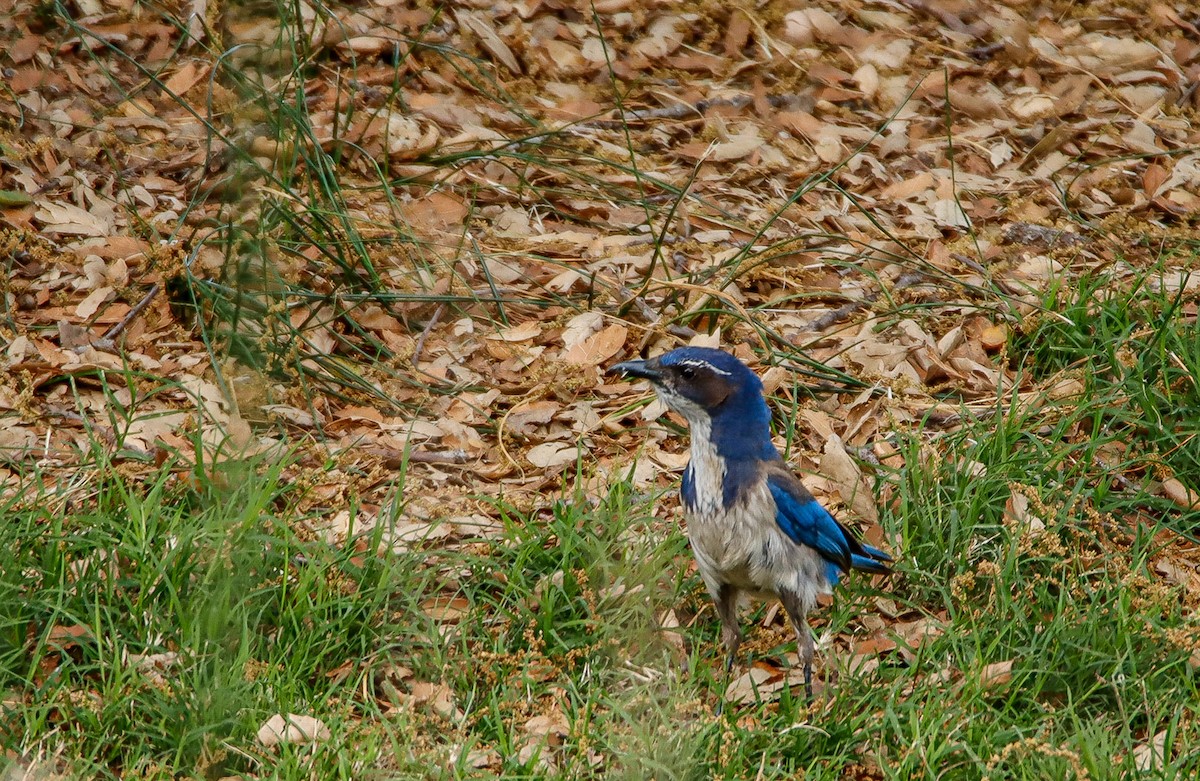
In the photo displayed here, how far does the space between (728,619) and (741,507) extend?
1.43 feet

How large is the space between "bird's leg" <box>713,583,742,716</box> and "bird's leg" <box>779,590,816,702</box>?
0.55ft

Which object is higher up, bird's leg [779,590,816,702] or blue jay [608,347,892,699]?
blue jay [608,347,892,699]

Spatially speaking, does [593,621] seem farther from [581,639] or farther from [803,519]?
[803,519]

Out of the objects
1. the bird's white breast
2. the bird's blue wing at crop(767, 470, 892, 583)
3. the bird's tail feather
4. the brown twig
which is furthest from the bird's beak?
the brown twig

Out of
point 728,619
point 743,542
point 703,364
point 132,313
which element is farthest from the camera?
point 132,313

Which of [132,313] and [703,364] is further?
[132,313]

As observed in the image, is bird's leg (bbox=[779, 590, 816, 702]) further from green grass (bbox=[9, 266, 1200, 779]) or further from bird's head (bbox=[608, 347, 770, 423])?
bird's head (bbox=[608, 347, 770, 423])

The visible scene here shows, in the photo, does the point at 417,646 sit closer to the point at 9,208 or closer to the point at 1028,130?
the point at 9,208

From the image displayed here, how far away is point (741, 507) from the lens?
400 cm

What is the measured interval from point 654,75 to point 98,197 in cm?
325

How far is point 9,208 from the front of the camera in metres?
5.84

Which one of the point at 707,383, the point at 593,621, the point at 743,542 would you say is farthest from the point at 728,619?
the point at 707,383

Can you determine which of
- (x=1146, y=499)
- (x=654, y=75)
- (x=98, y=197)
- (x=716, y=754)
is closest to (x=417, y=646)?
(x=716, y=754)

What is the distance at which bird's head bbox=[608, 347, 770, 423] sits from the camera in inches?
161
